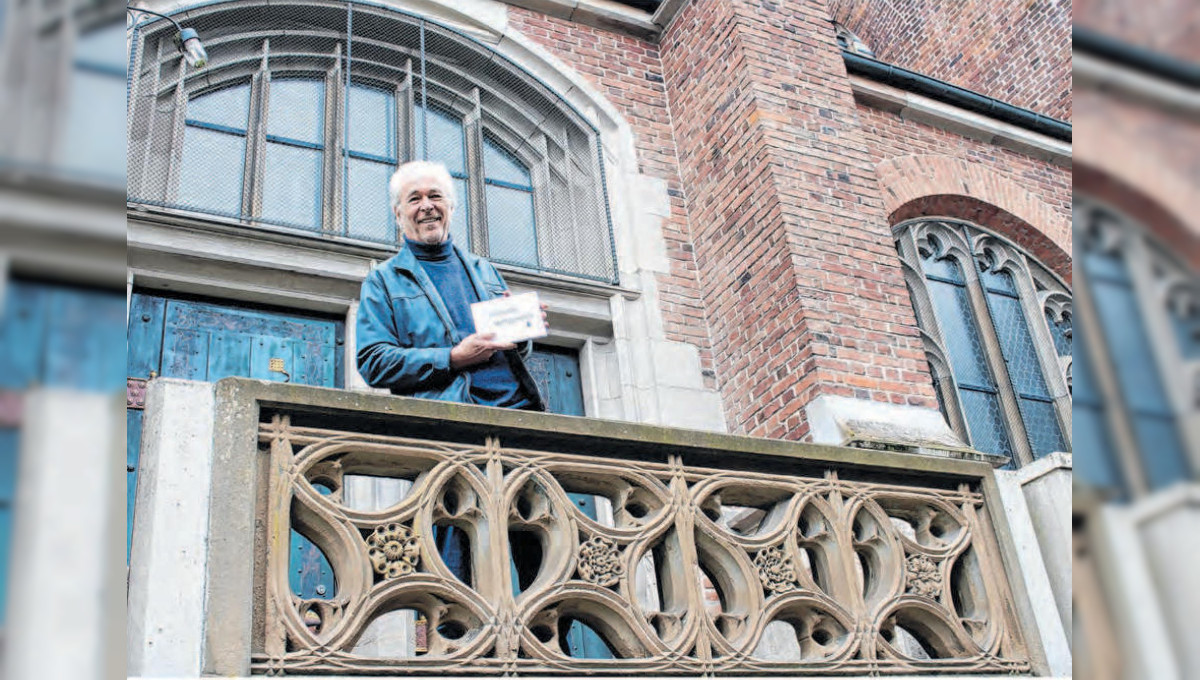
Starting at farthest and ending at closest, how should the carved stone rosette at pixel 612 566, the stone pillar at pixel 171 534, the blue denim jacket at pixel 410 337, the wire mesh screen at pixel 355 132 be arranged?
the wire mesh screen at pixel 355 132, the blue denim jacket at pixel 410 337, the carved stone rosette at pixel 612 566, the stone pillar at pixel 171 534

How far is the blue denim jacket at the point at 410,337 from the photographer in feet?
11.3

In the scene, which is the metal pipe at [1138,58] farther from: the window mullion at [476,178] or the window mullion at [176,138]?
the window mullion at [476,178]

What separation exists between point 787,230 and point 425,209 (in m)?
3.21

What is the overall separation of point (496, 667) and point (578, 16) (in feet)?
20.4

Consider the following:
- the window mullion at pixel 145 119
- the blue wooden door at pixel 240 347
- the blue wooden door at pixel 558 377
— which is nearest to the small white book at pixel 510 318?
the blue wooden door at pixel 240 347

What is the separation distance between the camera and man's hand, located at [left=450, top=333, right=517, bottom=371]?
10.9 feet

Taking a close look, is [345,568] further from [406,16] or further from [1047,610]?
Answer: [406,16]

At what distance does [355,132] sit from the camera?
7.09 meters

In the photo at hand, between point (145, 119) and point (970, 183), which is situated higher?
point (970, 183)

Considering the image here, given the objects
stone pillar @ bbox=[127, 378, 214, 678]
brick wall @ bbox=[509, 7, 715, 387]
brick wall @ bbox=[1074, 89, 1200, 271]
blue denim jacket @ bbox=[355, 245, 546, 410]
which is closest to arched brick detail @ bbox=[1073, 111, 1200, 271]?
brick wall @ bbox=[1074, 89, 1200, 271]

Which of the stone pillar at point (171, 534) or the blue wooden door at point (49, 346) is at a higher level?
the stone pillar at point (171, 534)

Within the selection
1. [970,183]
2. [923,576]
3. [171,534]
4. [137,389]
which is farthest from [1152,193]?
[970,183]

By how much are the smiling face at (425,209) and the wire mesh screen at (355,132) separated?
2702 millimetres

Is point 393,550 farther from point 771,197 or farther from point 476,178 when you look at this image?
point 476,178
